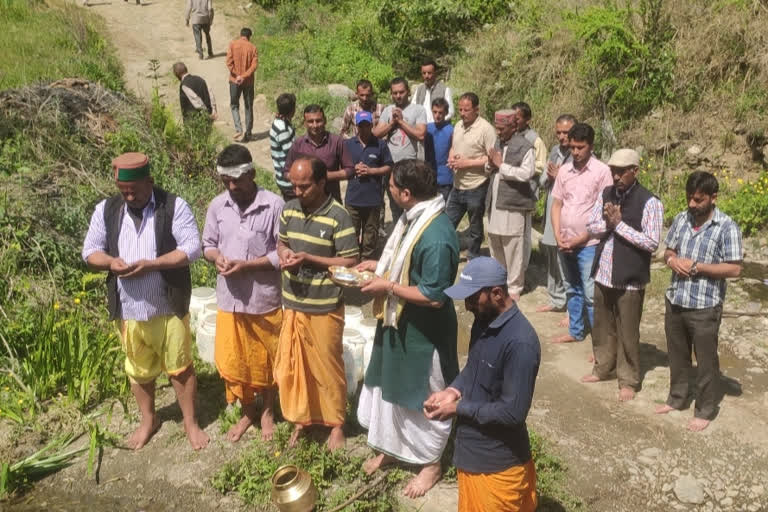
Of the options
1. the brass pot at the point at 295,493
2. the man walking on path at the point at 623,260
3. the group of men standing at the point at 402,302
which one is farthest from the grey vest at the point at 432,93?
the brass pot at the point at 295,493

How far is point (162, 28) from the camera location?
675 inches

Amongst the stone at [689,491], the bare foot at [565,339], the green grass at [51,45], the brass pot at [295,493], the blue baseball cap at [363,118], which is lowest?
the stone at [689,491]

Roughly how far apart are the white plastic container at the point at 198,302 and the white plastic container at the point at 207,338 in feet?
0.72

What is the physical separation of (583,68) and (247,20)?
413 inches

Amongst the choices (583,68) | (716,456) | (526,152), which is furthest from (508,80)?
(716,456)

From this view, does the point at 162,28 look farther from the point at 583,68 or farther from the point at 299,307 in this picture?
the point at 299,307

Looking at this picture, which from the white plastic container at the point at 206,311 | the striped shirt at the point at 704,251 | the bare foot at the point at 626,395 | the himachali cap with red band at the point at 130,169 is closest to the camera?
the himachali cap with red band at the point at 130,169

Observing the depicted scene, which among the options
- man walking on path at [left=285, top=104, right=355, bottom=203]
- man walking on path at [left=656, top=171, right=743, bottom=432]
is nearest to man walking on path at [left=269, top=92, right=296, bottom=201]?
man walking on path at [left=285, top=104, right=355, bottom=203]

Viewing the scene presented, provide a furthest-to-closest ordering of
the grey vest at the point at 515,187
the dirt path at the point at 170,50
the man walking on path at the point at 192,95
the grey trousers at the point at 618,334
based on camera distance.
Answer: the dirt path at the point at 170,50, the man walking on path at the point at 192,95, the grey vest at the point at 515,187, the grey trousers at the point at 618,334

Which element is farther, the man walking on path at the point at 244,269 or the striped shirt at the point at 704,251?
the striped shirt at the point at 704,251

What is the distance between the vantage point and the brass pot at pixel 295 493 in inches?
154

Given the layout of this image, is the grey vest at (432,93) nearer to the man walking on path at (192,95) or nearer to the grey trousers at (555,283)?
the grey trousers at (555,283)

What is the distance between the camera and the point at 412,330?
398 centimetres

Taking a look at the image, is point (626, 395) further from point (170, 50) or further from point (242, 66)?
point (170, 50)
